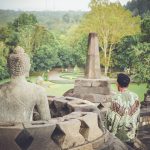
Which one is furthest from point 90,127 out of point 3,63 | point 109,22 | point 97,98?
point 109,22

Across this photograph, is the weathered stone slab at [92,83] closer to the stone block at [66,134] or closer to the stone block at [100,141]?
the stone block at [100,141]

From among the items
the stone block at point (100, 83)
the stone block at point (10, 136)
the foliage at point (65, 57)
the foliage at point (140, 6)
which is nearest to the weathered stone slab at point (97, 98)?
the stone block at point (100, 83)

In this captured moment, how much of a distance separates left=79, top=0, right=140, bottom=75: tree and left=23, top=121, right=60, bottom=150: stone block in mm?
18596

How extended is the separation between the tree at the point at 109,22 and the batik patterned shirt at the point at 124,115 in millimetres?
17833

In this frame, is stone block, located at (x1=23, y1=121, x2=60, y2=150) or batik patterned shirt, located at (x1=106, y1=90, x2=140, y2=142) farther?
batik patterned shirt, located at (x1=106, y1=90, x2=140, y2=142)

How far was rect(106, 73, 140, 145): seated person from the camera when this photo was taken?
12.4 ft

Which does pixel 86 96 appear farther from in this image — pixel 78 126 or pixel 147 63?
pixel 78 126

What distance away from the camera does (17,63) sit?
3311mm

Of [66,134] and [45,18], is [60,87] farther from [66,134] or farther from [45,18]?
[45,18]

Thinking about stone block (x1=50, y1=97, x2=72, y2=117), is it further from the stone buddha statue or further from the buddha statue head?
the buddha statue head

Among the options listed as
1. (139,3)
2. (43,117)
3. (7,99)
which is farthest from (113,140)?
(139,3)

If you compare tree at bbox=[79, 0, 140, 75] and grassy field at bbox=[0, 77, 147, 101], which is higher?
tree at bbox=[79, 0, 140, 75]

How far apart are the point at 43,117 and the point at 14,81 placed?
0.43m

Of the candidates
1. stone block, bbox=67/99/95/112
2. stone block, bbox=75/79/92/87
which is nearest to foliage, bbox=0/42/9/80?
stone block, bbox=75/79/92/87
